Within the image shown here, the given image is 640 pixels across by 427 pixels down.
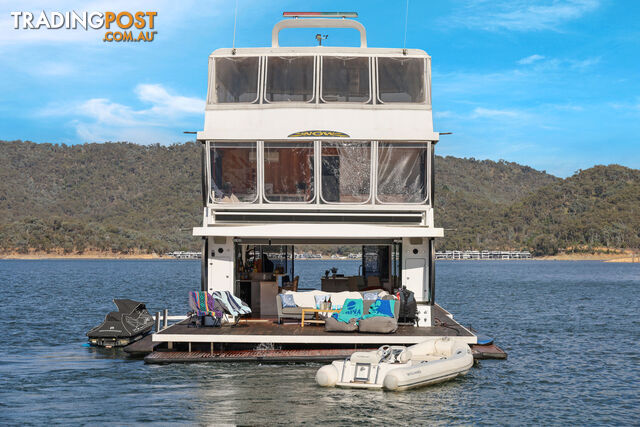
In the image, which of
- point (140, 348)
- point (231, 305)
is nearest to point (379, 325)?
point (231, 305)

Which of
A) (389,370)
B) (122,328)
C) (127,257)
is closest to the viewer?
(389,370)

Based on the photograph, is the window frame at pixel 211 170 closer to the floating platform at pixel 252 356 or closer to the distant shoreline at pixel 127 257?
the floating platform at pixel 252 356

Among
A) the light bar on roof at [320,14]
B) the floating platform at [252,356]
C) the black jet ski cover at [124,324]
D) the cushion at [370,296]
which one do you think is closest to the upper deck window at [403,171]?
the cushion at [370,296]

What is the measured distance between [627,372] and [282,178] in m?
9.54

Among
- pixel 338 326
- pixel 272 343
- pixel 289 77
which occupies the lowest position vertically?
pixel 272 343

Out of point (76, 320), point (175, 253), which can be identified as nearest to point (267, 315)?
point (76, 320)

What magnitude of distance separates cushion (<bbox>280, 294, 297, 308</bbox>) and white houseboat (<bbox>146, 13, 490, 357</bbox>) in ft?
1.31

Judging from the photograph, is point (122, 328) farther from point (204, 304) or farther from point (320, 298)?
point (320, 298)

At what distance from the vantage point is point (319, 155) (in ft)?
58.1

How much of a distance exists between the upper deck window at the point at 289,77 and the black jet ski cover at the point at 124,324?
21.8 feet

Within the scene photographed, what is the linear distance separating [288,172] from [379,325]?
4.15 metres

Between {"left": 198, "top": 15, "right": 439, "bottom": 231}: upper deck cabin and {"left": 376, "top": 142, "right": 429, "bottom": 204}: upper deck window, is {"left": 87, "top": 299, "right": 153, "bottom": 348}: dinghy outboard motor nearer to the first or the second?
{"left": 198, "top": 15, "right": 439, "bottom": 231}: upper deck cabin

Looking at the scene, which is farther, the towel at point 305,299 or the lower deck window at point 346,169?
the towel at point 305,299

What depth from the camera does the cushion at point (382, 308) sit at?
55.0 feet
